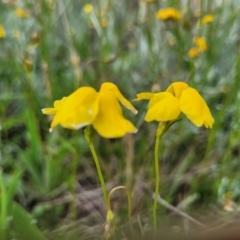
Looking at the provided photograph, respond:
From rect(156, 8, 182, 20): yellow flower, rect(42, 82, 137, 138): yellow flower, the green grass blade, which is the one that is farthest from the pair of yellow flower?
rect(156, 8, 182, 20): yellow flower

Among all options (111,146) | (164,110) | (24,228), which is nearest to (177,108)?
(164,110)

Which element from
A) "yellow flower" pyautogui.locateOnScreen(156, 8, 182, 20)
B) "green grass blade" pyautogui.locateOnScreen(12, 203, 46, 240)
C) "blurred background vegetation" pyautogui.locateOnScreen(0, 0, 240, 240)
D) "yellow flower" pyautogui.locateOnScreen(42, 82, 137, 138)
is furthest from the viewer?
"yellow flower" pyautogui.locateOnScreen(156, 8, 182, 20)

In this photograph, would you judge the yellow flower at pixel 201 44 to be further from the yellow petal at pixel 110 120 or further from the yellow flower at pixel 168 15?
the yellow petal at pixel 110 120

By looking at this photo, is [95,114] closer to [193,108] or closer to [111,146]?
[193,108]

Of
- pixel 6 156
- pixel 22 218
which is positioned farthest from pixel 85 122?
pixel 6 156

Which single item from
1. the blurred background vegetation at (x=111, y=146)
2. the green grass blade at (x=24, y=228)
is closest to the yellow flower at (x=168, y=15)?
the blurred background vegetation at (x=111, y=146)

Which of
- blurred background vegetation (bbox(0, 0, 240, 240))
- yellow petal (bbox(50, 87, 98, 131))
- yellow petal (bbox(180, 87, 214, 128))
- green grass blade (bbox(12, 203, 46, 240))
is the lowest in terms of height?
blurred background vegetation (bbox(0, 0, 240, 240))

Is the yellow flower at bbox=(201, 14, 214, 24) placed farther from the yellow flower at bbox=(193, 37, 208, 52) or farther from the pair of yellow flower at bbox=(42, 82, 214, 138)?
the pair of yellow flower at bbox=(42, 82, 214, 138)
